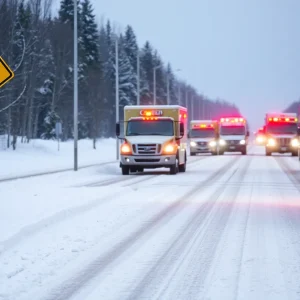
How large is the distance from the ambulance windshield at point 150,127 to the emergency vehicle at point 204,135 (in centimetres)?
2868

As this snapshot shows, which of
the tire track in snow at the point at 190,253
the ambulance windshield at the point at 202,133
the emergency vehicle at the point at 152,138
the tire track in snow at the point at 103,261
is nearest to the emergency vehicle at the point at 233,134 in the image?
the ambulance windshield at the point at 202,133

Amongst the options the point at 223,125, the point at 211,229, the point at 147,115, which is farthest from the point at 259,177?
the point at 223,125

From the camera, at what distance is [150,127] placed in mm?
31812

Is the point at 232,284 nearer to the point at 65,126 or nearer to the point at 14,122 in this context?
the point at 14,122

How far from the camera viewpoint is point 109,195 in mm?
19188

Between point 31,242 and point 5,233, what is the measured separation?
0.96 meters

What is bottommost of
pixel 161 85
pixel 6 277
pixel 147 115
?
pixel 6 277

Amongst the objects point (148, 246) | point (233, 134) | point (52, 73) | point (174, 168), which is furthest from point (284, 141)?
point (148, 246)

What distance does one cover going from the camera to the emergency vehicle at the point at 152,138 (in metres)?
31.1

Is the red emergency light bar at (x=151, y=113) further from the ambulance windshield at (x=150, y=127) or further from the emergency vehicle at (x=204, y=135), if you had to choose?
the emergency vehicle at (x=204, y=135)

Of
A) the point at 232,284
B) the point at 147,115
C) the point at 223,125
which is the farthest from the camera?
the point at 223,125

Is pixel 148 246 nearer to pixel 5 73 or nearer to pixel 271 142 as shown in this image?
pixel 5 73

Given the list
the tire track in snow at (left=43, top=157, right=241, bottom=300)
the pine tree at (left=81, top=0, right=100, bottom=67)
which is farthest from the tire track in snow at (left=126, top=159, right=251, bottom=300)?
the pine tree at (left=81, top=0, right=100, bottom=67)

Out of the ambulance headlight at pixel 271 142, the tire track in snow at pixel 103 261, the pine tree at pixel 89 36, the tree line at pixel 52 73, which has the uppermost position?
the pine tree at pixel 89 36
